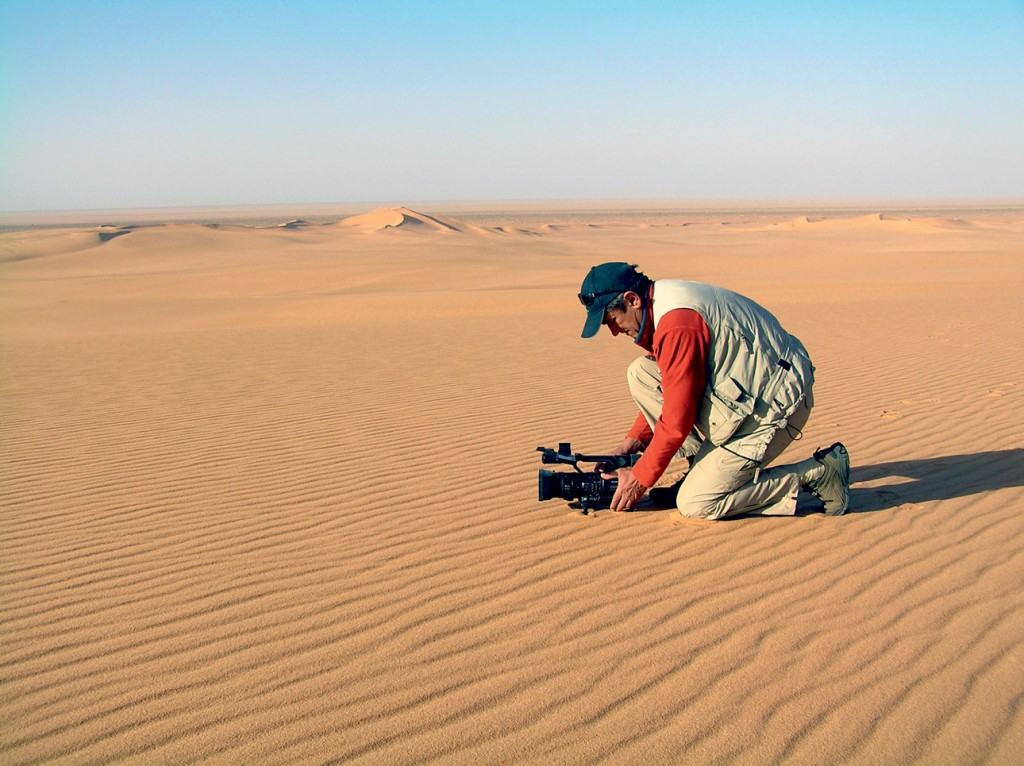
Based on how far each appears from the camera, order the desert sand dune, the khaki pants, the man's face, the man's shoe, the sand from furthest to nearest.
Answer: the desert sand dune
the man's shoe
the khaki pants
the man's face
the sand

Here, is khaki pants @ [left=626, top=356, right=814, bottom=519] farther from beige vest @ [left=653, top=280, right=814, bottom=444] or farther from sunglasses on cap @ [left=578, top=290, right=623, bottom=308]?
sunglasses on cap @ [left=578, top=290, right=623, bottom=308]

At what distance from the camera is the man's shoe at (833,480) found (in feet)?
14.5

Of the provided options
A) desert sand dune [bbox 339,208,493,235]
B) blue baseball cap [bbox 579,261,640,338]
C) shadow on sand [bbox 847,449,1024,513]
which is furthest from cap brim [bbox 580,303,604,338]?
desert sand dune [bbox 339,208,493,235]

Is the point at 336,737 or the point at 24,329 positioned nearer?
the point at 336,737

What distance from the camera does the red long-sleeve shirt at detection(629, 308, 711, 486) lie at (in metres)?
4.08

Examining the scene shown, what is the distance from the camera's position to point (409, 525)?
4.66 m

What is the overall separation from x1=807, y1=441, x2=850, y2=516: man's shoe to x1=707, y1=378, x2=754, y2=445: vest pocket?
0.48 m

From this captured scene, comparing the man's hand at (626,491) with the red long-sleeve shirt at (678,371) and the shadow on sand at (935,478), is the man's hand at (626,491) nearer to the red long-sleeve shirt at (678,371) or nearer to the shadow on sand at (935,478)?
the red long-sleeve shirt at (678,371)

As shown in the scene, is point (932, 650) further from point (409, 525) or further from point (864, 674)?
point (409, 525)

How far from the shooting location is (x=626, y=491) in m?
4.39

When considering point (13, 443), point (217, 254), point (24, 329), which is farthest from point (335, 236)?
point (13, 443)

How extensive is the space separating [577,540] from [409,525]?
2.89 feet

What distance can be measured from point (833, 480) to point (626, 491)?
100cm

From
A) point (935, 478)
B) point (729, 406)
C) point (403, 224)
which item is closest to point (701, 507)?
point (729, 406)
